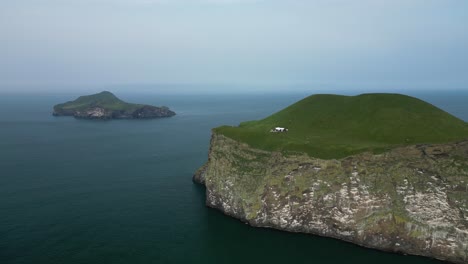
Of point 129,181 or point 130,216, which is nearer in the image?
point 130,216

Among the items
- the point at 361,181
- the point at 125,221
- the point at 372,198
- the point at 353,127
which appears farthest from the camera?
the point at 353,127

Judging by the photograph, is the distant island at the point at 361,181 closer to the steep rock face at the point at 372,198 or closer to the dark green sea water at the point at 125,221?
the steep rock face at the point at 372,198

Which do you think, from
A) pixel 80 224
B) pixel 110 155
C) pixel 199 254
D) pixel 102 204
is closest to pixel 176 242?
pixel 199 254

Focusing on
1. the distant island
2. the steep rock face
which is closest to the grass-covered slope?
the distant island

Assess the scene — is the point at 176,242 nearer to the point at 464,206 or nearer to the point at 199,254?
the point at 199,254

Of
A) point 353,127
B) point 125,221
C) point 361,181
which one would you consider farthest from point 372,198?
point 125,221

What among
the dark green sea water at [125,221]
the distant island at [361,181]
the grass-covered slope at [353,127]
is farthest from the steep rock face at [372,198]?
the grass-covered slope at [353,127]

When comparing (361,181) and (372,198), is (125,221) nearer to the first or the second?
(361,181)
